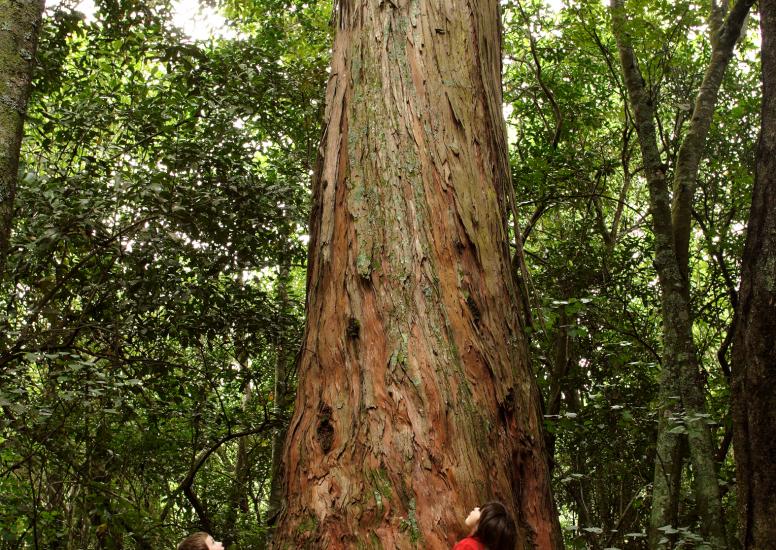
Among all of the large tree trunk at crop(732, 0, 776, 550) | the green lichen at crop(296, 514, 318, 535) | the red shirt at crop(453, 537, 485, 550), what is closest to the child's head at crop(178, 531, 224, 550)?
the green lichen at crop(296, 514, 318, 535)

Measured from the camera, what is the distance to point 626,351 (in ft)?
23.2

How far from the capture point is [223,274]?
7.68 m

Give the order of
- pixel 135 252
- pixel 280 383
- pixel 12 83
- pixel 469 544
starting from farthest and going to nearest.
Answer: pixel 280 383, pixel 135 252, pixel 12 83, pixel 469 544

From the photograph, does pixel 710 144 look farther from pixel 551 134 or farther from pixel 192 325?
pixel 192 325

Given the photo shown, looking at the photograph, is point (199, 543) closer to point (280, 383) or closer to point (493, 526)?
point (493, 526)

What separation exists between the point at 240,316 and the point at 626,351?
401cm

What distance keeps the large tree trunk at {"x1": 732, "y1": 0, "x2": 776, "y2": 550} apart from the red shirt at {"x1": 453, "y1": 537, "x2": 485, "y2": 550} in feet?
3.48

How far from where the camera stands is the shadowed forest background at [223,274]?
16.4ft

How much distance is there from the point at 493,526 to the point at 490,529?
0.02 m

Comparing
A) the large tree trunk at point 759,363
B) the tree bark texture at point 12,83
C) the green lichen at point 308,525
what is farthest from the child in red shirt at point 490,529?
the tree bark texture at point 12,83

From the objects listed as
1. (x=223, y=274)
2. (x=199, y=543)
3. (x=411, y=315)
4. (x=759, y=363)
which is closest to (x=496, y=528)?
(x=411, y=315)

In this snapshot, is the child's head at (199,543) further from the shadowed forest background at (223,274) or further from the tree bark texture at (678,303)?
the tree bark texture at (678,303)

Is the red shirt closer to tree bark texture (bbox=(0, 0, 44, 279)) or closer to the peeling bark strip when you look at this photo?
the peeling bark strip

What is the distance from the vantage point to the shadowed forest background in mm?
5004
